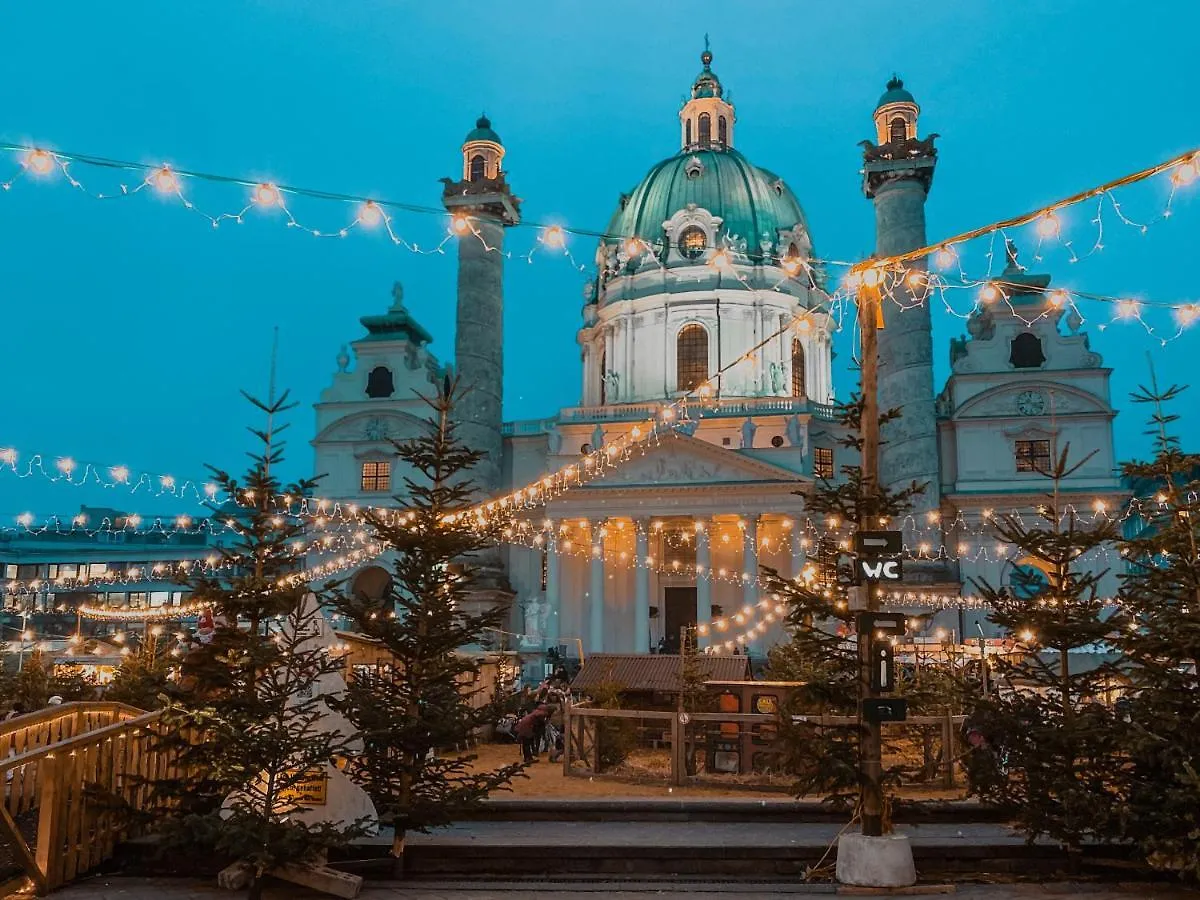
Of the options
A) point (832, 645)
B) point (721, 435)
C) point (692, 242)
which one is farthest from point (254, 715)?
point (692, 242)

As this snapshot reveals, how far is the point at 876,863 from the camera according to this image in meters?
10.0

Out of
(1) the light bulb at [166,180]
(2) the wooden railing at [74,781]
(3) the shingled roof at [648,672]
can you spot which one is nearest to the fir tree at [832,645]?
(2) the wooden railing at [74,781]

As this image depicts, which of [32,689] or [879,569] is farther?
[32,689]

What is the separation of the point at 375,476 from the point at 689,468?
52.4 ft

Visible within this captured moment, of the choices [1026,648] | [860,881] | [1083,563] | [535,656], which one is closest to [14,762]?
[860,881]

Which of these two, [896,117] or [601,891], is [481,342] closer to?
[896,117]

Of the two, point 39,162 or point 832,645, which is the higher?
point 39,162

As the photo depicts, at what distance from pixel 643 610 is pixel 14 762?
36.5 metres

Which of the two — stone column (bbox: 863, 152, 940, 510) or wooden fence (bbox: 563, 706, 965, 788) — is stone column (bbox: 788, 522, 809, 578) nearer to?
stone column (bbox: 863, 152, 940, 510)

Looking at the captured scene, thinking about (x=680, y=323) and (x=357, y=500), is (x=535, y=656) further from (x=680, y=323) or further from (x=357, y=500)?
(x=680, y=323)

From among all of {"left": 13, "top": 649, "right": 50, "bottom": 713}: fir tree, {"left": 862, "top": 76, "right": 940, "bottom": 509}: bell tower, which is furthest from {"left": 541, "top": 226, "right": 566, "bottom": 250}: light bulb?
{"left": 862, "top": 76, "right": 940, "bottom": 509}: bell tower

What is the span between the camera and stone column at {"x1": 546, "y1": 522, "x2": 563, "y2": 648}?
4475 cm

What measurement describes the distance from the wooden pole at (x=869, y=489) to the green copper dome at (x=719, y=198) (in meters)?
44.8

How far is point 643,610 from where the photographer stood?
1736 inches
